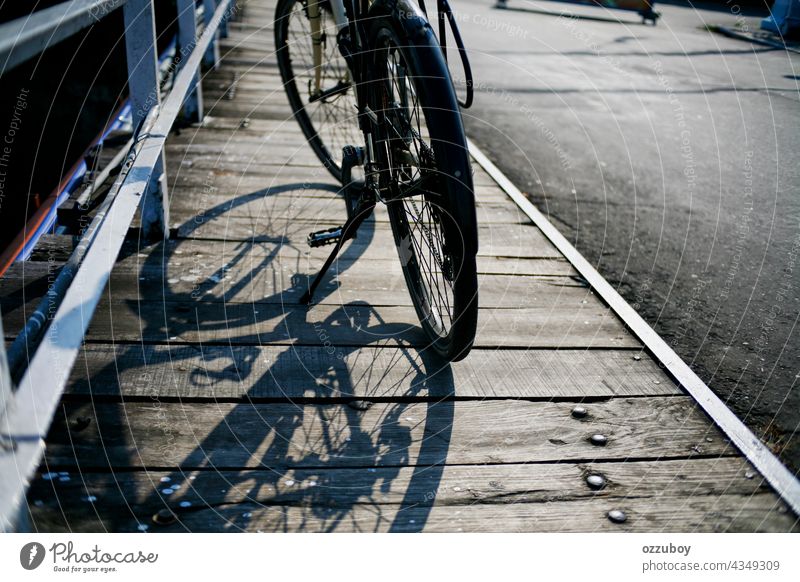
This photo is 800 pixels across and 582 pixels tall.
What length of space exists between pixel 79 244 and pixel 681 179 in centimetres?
297

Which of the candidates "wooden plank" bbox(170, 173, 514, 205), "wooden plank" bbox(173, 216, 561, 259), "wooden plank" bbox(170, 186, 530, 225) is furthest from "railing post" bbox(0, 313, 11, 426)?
"wooden plank" bbox(170, 173, 514, 205)

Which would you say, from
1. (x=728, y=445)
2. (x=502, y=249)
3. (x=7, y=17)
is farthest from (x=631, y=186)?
(x=7, y=17)

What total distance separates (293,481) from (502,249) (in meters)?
1.34

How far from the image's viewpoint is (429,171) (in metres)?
1.62

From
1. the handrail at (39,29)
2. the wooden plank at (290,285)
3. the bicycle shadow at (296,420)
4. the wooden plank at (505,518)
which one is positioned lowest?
the wooden plank at (505,518)

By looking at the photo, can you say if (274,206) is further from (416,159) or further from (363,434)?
(363,434)

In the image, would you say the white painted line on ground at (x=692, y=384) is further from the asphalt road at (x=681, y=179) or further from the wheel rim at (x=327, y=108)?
the wheel rim at (x=327, y=108)

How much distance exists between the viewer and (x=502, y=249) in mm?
2508

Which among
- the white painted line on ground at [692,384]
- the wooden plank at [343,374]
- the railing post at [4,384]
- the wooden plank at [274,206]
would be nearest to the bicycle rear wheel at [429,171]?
the wooden plank at [343,374]

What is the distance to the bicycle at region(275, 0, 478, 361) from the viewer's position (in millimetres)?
1472

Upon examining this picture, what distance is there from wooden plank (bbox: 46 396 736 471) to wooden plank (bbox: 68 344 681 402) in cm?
5

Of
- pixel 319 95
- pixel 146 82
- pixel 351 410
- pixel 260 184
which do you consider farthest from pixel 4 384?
pixel 260 184

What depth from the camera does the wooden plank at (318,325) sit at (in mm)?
1845

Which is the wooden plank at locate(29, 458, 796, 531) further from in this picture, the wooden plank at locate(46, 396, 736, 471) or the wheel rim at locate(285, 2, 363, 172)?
the wheel rim at locate(285, 2, 363, 172)
